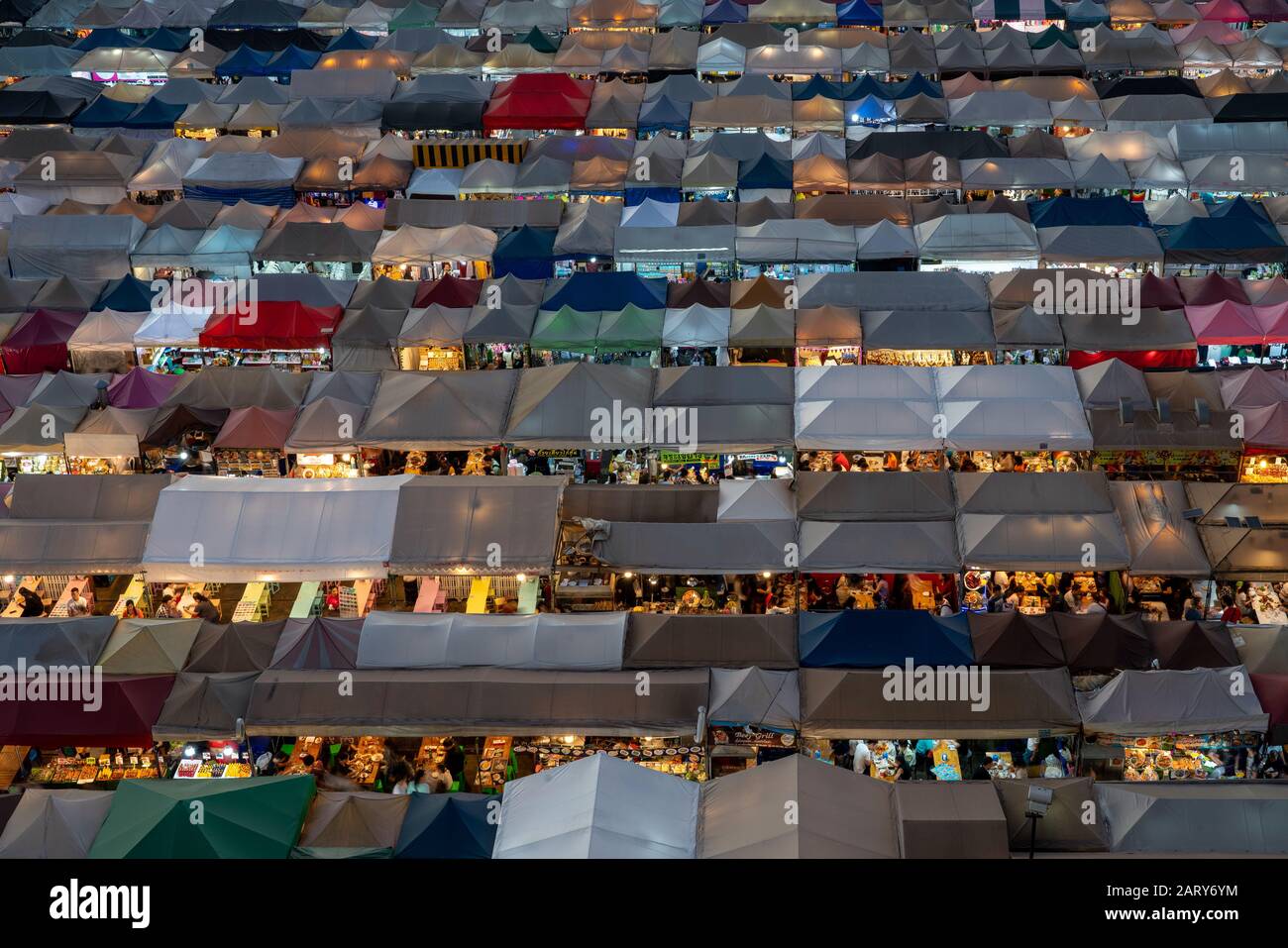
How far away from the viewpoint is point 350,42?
36.7 metres

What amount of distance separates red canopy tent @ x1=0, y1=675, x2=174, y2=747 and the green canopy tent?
6.08 ft

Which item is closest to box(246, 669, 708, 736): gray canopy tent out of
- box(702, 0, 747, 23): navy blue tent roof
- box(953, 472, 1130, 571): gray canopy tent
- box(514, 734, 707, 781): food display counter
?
box(514, 734, 707, 781): food display counter

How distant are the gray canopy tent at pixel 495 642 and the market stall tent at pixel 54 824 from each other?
3.60 m

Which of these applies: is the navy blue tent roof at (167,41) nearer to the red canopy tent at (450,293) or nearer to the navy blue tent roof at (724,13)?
the navy blue tent roof at (724,13)

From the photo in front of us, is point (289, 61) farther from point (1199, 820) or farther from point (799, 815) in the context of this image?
point (1199, 820)

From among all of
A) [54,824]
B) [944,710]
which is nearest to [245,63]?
[54,824]

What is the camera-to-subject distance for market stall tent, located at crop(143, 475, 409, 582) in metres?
18.0

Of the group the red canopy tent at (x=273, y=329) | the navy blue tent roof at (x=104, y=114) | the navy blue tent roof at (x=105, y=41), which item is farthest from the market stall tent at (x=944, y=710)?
the navy blue tent roof at (x=105, y=41)

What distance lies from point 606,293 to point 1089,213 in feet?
31.4

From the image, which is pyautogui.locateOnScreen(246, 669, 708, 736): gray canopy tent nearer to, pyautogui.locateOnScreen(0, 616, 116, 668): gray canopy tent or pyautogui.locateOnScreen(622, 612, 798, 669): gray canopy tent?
pyautogui.locateOnScreen(622, 612, 798, 669): gray canopy tent

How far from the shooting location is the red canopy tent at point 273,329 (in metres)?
23.1
